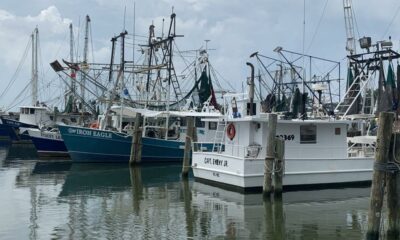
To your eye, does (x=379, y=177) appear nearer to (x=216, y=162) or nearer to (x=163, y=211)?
(x=163, y=211)

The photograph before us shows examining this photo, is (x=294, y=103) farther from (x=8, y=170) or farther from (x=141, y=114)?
(x=8, y=170)

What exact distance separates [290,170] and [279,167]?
1.92m

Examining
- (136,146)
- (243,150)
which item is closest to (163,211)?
(243,150)

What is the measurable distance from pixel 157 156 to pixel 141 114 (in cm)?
269

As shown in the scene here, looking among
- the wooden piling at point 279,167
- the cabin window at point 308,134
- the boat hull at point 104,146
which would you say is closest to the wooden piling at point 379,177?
the wooden piling at point 279,167

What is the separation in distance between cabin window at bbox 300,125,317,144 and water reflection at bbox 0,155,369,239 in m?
1.99

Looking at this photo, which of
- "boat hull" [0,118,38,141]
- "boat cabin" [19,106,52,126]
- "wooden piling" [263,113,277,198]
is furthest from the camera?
"boat hull" [0,118,38,141]

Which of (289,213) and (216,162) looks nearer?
(289,213)

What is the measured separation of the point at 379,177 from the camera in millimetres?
10594

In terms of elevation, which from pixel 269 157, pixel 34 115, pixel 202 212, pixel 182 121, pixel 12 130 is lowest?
pixel 202 212

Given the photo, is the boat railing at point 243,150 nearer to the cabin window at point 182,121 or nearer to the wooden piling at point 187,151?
the wooden piling at point 187,151

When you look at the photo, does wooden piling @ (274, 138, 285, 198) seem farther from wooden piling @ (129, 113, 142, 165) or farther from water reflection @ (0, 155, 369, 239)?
wooden piling @ (129, 113, 142, 165)

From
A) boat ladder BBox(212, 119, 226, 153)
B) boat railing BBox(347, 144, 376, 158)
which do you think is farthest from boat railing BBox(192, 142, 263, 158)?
boat railing BBox(347, 144, 376, 158)

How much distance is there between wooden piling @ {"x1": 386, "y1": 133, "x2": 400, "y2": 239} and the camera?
1109 centimetres
